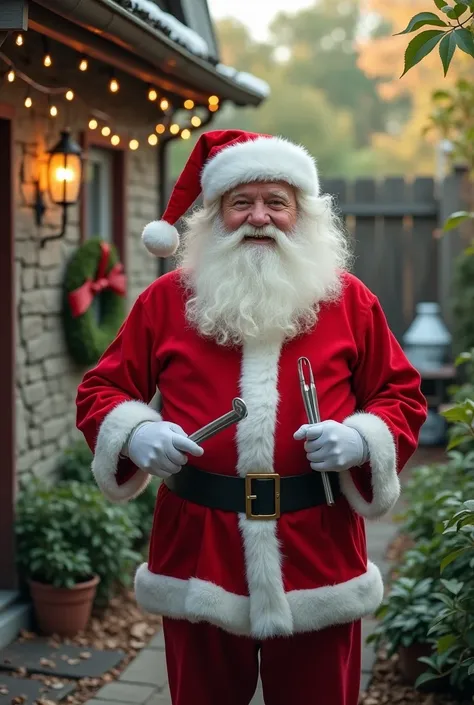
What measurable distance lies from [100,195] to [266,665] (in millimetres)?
3727

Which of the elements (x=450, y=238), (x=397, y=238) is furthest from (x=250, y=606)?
(x=397, y=238)

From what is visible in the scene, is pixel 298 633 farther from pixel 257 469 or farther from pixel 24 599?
pixel 24 599

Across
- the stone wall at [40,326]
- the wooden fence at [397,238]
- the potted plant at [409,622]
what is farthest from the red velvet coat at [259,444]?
the wooden fence at [397,238]

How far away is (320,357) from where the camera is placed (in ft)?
8.79

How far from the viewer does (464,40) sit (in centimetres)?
239

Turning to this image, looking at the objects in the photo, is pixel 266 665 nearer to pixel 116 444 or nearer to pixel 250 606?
pixel 250 606

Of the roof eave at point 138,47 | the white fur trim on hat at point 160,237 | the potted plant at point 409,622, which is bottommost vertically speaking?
the potted plant at point 409,622

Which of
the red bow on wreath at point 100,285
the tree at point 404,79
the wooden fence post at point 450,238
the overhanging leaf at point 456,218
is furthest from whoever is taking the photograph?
the tree at point 404,79

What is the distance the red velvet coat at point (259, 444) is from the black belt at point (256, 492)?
0.08ft

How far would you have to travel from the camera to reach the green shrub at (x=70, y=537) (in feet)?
14.4

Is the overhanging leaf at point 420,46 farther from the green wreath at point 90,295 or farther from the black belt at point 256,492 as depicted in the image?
the green wreath at point 90,295

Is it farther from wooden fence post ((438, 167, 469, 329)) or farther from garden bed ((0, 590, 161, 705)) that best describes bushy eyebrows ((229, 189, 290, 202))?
wooden fence post ((438, 167, 469, 329))

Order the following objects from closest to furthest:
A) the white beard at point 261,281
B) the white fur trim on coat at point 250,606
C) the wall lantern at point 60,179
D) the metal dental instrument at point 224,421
→ the metal dental instrument at point 224,421
the white fur trim on coat at point 250,606
the white beard at point 261,281
the wall lantern at point 60,179

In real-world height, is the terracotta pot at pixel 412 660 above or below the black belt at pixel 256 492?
below
